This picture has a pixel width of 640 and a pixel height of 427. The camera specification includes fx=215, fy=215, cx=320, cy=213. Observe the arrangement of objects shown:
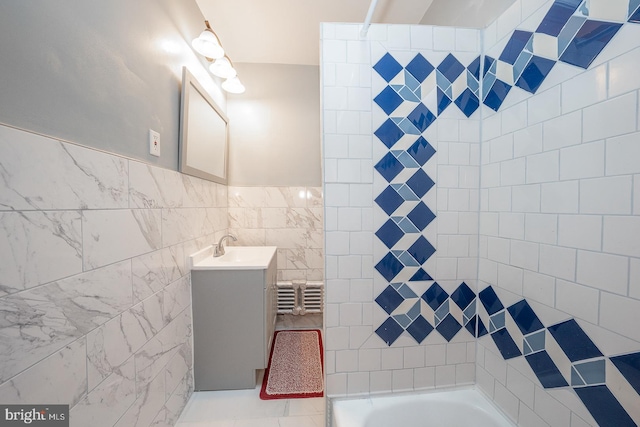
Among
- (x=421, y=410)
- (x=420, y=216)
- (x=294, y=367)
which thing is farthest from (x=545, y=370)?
(x=294, y=367)

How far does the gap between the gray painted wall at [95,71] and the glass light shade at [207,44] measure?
11 cm

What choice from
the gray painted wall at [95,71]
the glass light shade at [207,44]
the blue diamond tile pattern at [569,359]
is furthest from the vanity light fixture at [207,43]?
the blue diamond tile pattern at [569,359]

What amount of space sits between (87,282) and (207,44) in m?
1.43

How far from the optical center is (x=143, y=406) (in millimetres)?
958

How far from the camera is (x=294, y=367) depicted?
1.68m

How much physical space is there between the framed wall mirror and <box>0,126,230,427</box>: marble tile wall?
0.26 metres

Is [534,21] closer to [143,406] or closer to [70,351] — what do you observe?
[70,351]

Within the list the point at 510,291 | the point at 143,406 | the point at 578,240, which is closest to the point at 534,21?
the point at 578,240

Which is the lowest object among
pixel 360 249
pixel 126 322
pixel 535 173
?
pixel 126 322

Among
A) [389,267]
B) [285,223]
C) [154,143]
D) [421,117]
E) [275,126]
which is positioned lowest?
[389,267]

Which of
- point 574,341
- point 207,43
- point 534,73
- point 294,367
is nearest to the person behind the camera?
point 574,341

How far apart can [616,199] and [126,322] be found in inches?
66.2

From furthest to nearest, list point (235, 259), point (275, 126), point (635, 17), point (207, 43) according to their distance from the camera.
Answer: point (275, 126)
point (235, 259)
point (207, 43)
point (635, 17)

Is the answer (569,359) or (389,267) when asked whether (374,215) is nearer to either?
(389,267)
